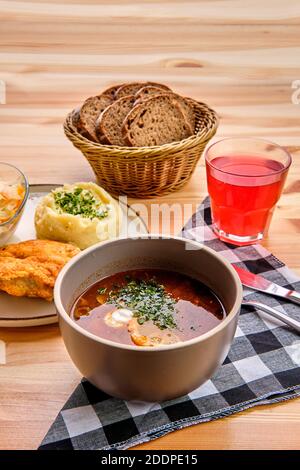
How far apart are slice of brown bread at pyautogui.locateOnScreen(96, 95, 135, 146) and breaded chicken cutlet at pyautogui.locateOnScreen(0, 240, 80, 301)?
53 cm

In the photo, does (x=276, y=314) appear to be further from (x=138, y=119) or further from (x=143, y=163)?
(x=138, y=119)

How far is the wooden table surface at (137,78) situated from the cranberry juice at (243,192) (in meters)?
0.09

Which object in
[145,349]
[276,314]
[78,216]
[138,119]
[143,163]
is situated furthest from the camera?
[138,119]

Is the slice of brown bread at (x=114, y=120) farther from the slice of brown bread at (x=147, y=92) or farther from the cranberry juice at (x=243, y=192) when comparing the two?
the cranberry juice at (x=243, y=192)

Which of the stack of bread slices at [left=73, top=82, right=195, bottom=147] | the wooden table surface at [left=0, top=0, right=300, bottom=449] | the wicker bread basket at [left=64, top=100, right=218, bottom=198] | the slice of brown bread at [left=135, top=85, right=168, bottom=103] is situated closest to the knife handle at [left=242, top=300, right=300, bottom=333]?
the wooden table surface at [left=0, top=0, right=300, bottom=449]

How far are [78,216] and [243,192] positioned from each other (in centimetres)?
45

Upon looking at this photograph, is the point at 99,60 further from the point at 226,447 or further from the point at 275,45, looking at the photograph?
the point at 226,447

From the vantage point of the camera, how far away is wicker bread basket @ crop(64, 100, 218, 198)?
186 cm

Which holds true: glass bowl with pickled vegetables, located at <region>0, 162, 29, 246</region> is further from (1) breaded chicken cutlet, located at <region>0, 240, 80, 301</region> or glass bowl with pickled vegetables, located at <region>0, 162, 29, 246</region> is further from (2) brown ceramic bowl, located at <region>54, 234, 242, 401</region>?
(2) brown ceramic bowl, located at <region>54, 234, 242, 401</region>

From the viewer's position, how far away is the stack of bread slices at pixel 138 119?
2.00m

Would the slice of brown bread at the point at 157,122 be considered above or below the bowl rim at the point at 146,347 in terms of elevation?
below

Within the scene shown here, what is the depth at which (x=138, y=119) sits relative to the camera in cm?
202

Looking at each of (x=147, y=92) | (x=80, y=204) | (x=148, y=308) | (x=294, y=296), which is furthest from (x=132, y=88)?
(x=148, y=308)

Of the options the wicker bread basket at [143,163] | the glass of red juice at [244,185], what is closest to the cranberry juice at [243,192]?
the glass of red juice at [244,185]
